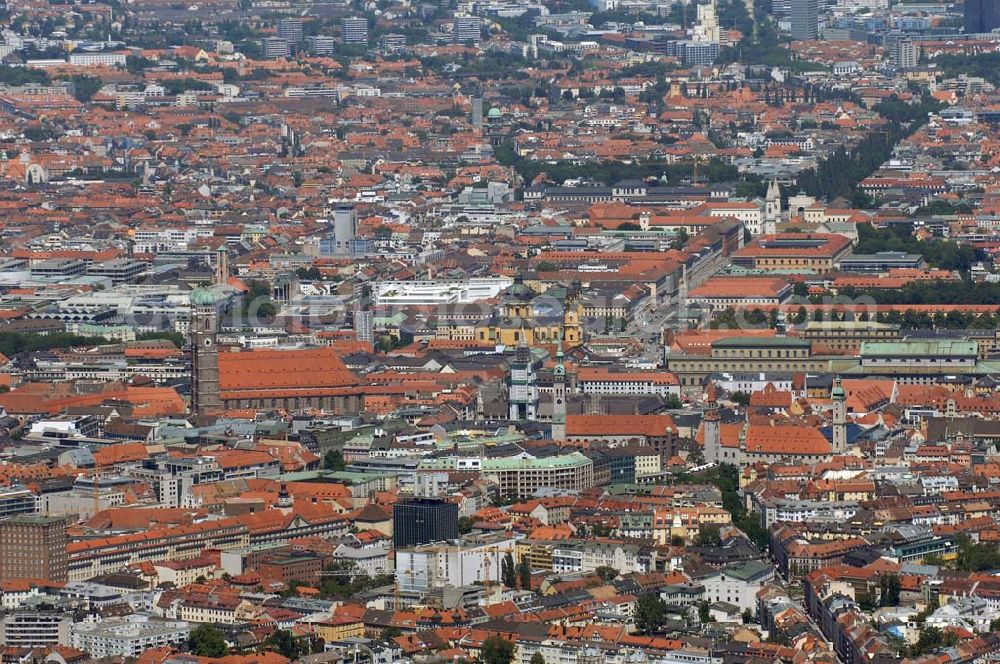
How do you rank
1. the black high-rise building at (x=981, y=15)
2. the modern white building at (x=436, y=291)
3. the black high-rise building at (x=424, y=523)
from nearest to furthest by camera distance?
the black high-rise building at (x=424, y=523)
the modern white building at (x=436, y=291)
the black high-rise building at (x=981, y=15)

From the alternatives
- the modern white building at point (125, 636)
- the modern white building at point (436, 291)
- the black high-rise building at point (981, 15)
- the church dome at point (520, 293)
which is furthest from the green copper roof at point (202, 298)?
the black high-rise building at point (981, 15)

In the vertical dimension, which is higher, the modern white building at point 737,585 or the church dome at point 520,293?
the modern white building at point 737,585

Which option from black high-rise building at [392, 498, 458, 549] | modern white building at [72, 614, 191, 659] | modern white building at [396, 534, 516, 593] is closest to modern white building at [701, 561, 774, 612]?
modern white building at [396, 534, 516, 593]

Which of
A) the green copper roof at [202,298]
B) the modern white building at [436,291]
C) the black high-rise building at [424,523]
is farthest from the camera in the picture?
the modern white building at [436,291]

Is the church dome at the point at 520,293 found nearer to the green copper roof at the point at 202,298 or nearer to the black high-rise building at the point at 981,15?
the green copper roof at the point at 202,298

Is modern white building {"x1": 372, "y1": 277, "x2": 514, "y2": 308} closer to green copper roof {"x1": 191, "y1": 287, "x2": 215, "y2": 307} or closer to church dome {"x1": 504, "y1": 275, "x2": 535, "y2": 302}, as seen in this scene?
church dome {"x1": 504, "y1": 275, "x2": 535, "y2": 302}

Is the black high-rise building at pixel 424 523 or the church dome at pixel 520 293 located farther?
the church dome at pixel 520 293

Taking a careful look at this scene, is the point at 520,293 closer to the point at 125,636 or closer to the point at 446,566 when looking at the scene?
the point at 446,566
